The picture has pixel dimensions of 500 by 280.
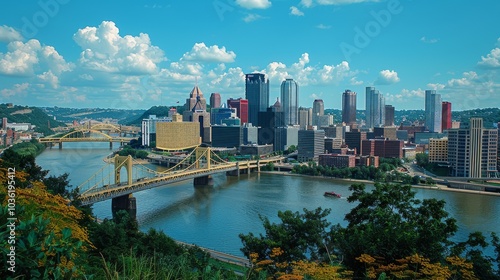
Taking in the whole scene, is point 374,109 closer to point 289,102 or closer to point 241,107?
point 289,102

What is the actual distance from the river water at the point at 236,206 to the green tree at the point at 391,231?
2.64 meters

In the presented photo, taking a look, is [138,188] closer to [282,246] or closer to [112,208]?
[112,208]

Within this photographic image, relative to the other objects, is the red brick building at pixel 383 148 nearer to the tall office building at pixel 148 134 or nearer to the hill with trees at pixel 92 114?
the tall office building at pixel 148 134

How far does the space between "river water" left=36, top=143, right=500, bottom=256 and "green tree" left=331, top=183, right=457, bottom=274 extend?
264cm

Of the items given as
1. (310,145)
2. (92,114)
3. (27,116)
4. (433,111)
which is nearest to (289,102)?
(433,111)

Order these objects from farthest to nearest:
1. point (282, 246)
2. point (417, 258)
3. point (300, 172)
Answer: point (300, 172) < point (282, 246) < point (417, 258)

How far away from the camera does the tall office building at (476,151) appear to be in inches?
587

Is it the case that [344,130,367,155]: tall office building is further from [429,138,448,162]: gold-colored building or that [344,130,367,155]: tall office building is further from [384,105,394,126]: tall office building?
[384,105,394,126]: tall office building

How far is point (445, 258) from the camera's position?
2975 millimetres

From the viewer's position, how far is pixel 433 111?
34.0 metres

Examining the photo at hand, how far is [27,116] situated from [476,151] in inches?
1381

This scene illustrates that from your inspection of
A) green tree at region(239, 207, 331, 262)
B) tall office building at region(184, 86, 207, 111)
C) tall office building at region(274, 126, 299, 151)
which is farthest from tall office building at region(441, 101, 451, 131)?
green tree at region(239, 207, 331, 262)

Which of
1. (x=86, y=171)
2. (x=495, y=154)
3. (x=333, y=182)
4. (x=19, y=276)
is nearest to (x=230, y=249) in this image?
(x=19, y=276)

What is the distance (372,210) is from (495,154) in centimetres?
1342
